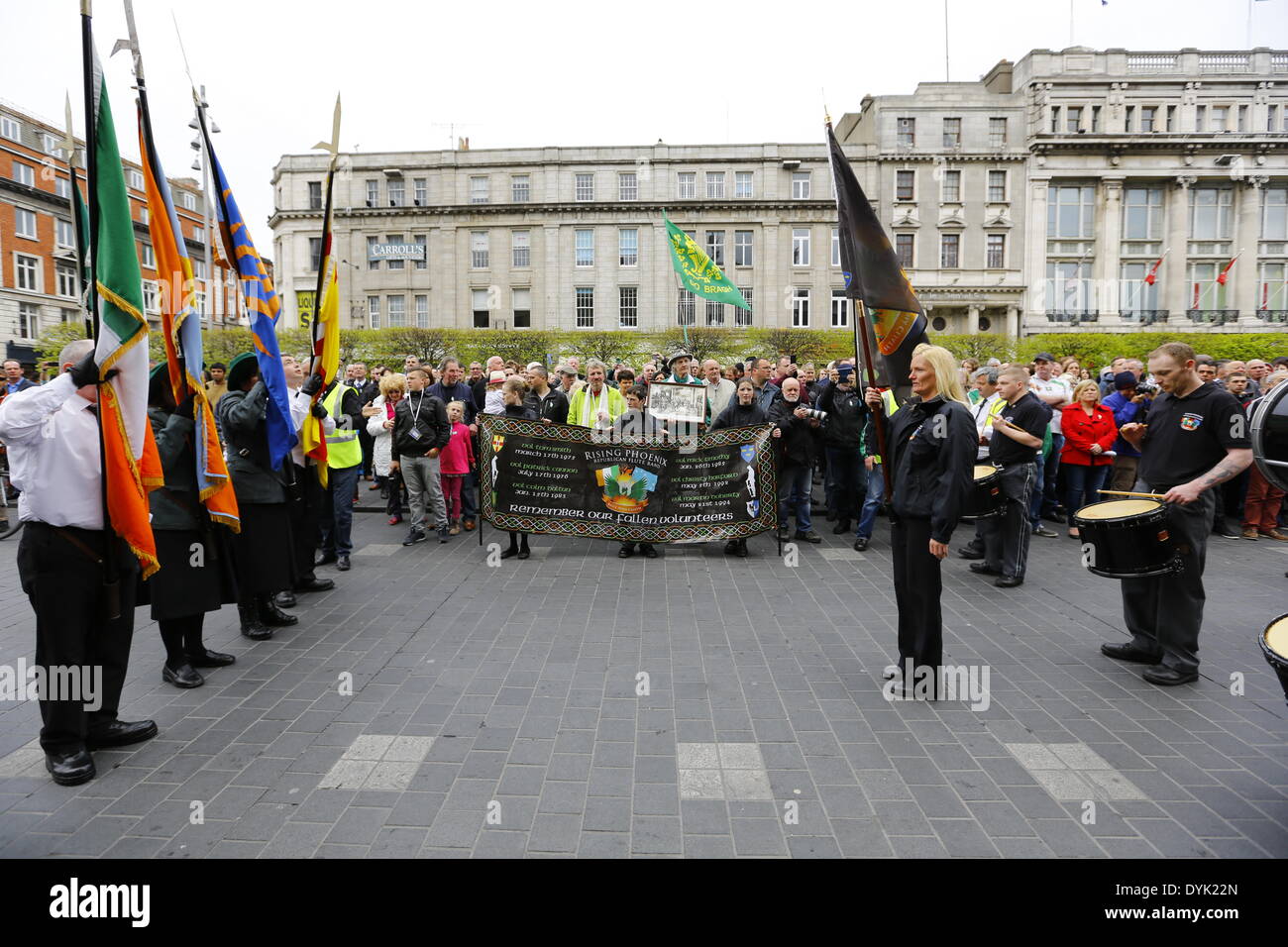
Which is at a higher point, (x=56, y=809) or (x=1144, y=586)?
(x=1144, y=586)

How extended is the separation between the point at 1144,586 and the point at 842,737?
9.62ft

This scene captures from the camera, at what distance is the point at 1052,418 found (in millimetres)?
10742

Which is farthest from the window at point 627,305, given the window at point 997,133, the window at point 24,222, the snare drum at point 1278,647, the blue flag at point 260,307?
the snare drum at point 1278,647

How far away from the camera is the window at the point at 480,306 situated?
5441cm

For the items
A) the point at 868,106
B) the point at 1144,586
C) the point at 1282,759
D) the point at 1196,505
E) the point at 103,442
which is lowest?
the point at 1282,759

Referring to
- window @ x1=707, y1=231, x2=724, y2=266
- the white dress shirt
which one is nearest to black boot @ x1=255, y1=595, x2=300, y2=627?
the white dress shirt

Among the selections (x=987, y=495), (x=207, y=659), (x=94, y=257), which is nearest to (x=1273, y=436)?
(x=987, y=495)

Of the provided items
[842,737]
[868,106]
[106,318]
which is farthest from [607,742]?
[868,106]

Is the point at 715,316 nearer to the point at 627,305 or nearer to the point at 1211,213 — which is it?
the point at 627,305

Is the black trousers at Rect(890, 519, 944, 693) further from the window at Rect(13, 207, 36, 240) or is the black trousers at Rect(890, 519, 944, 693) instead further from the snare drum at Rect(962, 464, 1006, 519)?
the window at Rect(13, 207, 36, 240)

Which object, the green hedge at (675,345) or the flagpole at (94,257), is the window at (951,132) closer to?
the green hedge at (675,345)

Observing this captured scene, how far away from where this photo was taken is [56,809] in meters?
3.57

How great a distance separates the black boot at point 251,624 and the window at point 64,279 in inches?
2368
